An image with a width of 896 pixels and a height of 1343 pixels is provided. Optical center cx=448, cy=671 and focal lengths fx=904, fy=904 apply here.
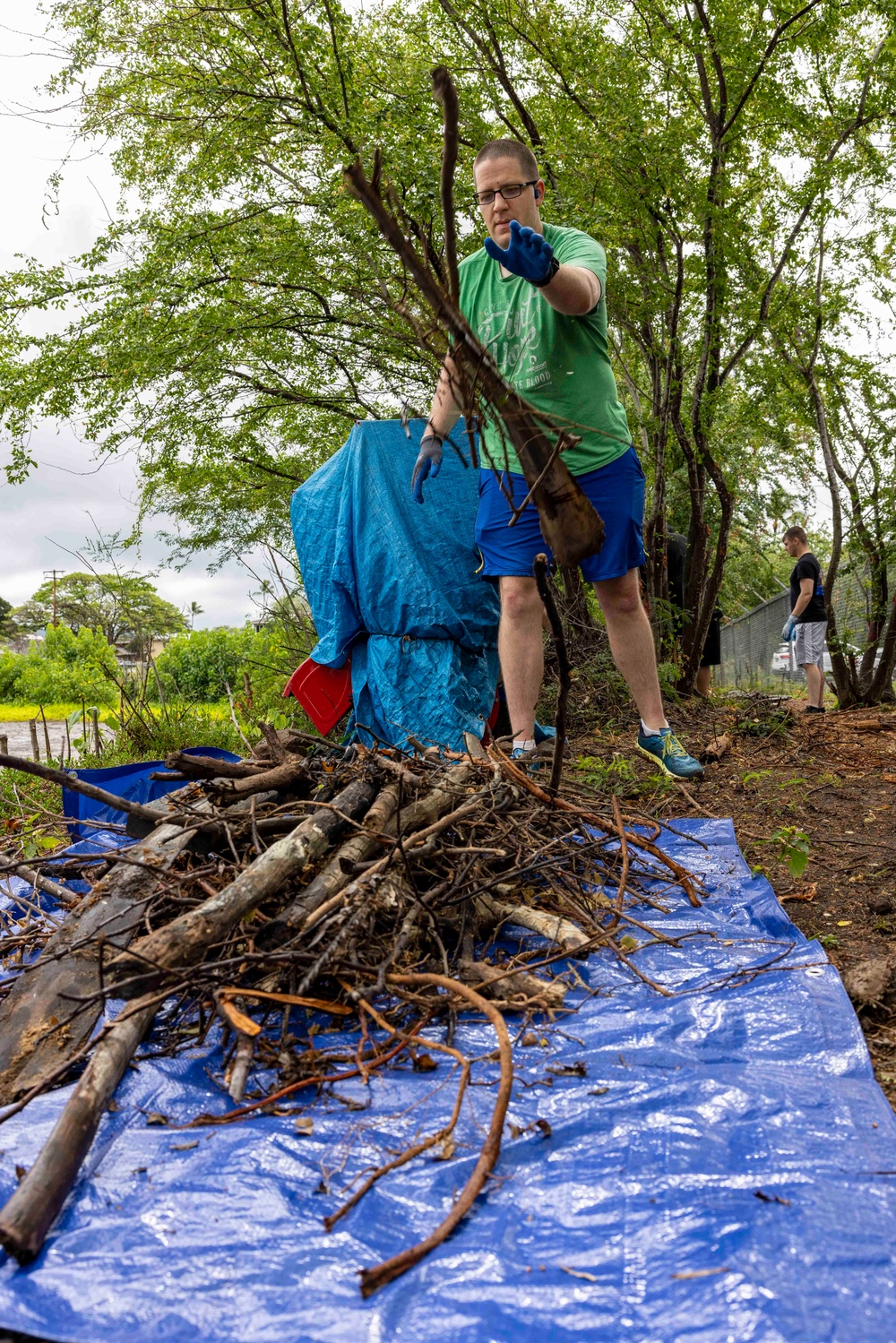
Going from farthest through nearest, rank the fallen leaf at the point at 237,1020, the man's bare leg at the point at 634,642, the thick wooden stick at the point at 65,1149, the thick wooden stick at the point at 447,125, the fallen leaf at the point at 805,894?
the man's bare leg at the point at 634,642 < the fallen leaf at the point at 805,894 < the fallen leaf at the point at 237,1020 < the thick wooden stick at the point at 447,125 < the thick wooden stick at the point at 65,1149

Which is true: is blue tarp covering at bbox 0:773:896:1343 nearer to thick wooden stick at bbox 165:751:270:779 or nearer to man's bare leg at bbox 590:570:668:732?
thick wooden stick at bbox 165:751:270:779

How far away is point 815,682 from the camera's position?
7172 millimetres

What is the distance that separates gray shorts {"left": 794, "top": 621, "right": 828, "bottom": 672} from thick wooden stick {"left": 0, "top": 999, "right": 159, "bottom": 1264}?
6.44 meters

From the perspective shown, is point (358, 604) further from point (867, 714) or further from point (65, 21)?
point (65, 21)

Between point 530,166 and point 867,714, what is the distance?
389cm

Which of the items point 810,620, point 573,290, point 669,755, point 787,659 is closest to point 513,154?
point 573,290

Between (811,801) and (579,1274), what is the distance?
2609 mm

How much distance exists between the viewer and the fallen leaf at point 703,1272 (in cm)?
94

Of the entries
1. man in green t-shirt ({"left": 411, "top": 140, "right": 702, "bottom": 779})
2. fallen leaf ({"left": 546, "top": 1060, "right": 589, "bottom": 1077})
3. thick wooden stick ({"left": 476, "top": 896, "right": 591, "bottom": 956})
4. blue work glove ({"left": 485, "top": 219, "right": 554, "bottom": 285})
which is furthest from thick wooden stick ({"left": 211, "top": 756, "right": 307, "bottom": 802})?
blue work glove ({"left": 485, "top": 219, "right": 554, "bottom": 285})

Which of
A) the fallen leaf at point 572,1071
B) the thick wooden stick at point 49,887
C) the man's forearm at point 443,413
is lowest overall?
the fallen leaf at point 572,1071

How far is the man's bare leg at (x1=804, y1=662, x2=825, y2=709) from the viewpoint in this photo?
704 cm

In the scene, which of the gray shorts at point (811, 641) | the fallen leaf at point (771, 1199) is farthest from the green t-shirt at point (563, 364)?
the gray shorts at point (811, 641)

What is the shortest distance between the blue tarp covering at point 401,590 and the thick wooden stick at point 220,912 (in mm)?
1843

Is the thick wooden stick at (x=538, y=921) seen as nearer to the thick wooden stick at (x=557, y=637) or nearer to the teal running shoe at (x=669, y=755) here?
the thick wooden stick at (x=557, y=637)
